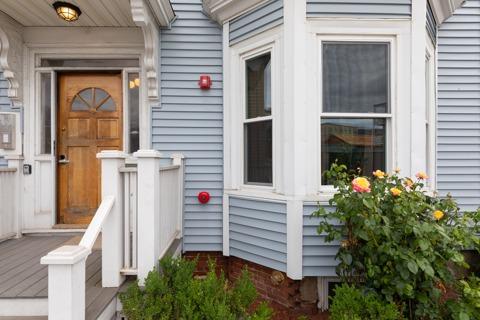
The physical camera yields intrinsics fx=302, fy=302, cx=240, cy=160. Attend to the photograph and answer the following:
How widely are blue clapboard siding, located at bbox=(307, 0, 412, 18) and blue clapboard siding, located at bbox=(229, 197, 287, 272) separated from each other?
196cm

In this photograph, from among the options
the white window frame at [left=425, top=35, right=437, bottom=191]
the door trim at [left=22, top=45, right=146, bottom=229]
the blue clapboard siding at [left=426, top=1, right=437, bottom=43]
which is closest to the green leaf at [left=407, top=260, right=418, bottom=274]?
the white window frame at [left=425, top=35, right=437, bottom=191]

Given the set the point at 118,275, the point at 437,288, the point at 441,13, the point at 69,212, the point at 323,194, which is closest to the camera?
the point at 118,275

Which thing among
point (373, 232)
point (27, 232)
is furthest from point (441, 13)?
point (27, 232)

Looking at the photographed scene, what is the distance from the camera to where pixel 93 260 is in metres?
2.87

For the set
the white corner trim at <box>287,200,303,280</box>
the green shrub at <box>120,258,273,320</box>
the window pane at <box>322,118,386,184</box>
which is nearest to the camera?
the green shrub at <box>120,258,273,320</box>

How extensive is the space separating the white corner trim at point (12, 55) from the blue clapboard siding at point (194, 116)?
68.1 inches

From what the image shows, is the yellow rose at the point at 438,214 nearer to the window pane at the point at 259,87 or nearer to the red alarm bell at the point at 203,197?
the window pane at the point at 259,87

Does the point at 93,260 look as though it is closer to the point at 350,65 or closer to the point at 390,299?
the point at 390,299

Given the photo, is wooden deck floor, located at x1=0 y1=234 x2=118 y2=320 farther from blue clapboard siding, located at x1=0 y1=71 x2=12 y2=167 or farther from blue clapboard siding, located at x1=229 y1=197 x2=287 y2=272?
blue clapboard siding, located at x1=229 y1=197 x2=287 y2=272

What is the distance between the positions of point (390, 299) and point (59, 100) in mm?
4344

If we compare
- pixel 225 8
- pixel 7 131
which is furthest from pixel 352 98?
pixel 7 131

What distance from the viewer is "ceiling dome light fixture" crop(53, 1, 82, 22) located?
10.5 feet

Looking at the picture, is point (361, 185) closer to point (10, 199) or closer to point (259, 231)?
point (259, 231)

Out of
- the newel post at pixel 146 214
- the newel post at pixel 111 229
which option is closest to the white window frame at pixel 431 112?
the newel post at pixel 146 214
